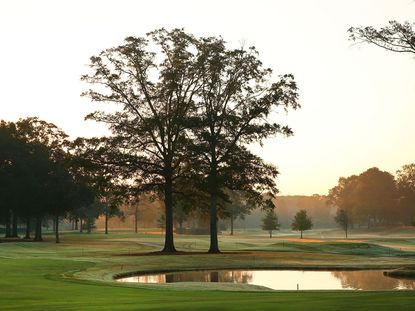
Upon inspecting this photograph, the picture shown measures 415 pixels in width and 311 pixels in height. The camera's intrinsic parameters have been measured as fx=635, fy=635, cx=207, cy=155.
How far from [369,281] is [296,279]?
466 centimetres

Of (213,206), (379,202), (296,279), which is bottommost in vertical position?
(296,279)

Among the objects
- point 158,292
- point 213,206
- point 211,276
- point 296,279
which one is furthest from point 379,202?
point 158,292

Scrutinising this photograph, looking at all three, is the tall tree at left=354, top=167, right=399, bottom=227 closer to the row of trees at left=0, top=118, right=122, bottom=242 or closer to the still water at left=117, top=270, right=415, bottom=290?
the row of trees at left=0, top=118, right=122, bottom=242

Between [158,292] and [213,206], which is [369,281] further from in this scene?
[213,206]

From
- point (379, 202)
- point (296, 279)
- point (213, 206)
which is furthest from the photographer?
point (379, 202)

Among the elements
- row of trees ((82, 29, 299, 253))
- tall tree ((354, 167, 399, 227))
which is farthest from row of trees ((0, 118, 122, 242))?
tall tree ((354, 167, 399, 227))

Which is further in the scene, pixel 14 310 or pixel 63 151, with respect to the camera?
pixel 63 151

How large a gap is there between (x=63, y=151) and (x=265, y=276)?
67115 mm

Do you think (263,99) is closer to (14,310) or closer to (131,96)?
(131,96)

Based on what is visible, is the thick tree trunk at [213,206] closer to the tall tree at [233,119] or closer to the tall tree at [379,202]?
the tall tree at [233,119]

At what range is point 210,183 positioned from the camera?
212 feet

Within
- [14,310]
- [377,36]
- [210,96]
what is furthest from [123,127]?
[14,310]

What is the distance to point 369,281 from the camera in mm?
38781

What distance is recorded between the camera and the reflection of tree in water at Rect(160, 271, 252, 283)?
133ft
